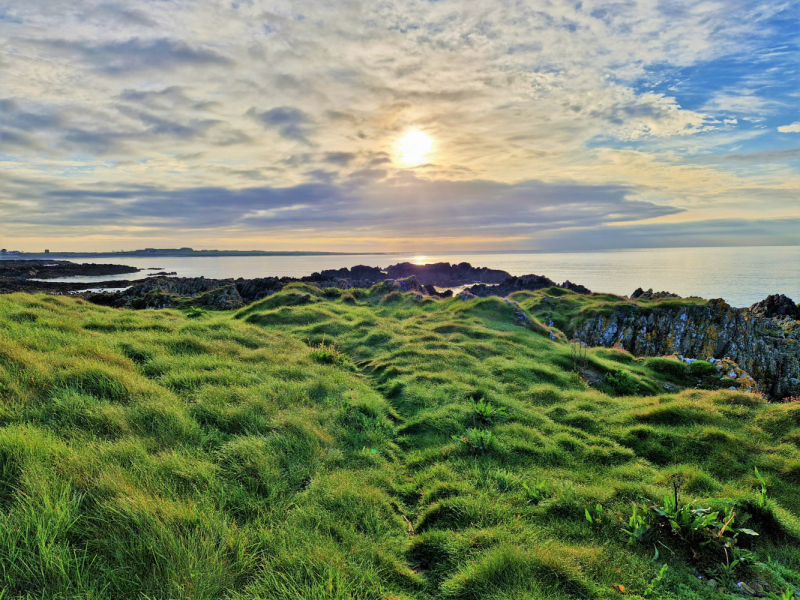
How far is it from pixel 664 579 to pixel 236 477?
17.9 ft

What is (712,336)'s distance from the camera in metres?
21.1

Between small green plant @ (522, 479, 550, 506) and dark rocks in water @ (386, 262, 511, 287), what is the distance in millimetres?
63760

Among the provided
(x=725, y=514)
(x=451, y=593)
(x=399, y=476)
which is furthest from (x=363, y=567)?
(x=725, y=514)

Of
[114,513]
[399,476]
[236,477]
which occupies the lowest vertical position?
[399,476]

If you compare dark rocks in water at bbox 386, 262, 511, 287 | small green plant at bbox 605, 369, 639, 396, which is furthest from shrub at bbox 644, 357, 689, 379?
dark rocks in water at bbox 386, 262, 511, 287

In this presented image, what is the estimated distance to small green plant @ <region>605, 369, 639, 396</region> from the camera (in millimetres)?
12547

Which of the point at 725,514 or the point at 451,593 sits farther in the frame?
the point at 725,514

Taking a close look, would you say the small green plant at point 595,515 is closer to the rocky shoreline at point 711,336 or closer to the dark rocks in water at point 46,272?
the rocky shoreline at point 711,336

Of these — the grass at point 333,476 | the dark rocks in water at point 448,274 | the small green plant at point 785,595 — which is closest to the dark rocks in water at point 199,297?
the grass at point 333,476

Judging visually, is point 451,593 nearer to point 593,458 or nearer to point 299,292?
point 593,458

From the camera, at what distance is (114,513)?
3.66m

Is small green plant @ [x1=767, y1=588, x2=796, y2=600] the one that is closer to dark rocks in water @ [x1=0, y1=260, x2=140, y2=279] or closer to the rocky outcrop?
the rocky outcrop

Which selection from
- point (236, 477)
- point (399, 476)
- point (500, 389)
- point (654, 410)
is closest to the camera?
point (236, 477)

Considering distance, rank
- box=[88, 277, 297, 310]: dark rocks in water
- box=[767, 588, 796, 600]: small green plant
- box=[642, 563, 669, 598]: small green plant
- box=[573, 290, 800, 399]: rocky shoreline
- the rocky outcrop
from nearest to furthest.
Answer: box=[767, 588, 796, 600]: small green plant → box=[642, 563, 669, 598]: small green plant → box=[573, 290, 800, 399]: rocky shoreline → box=[88, 277, 297, 310]: dark rocks in water → the rocky outcrop
